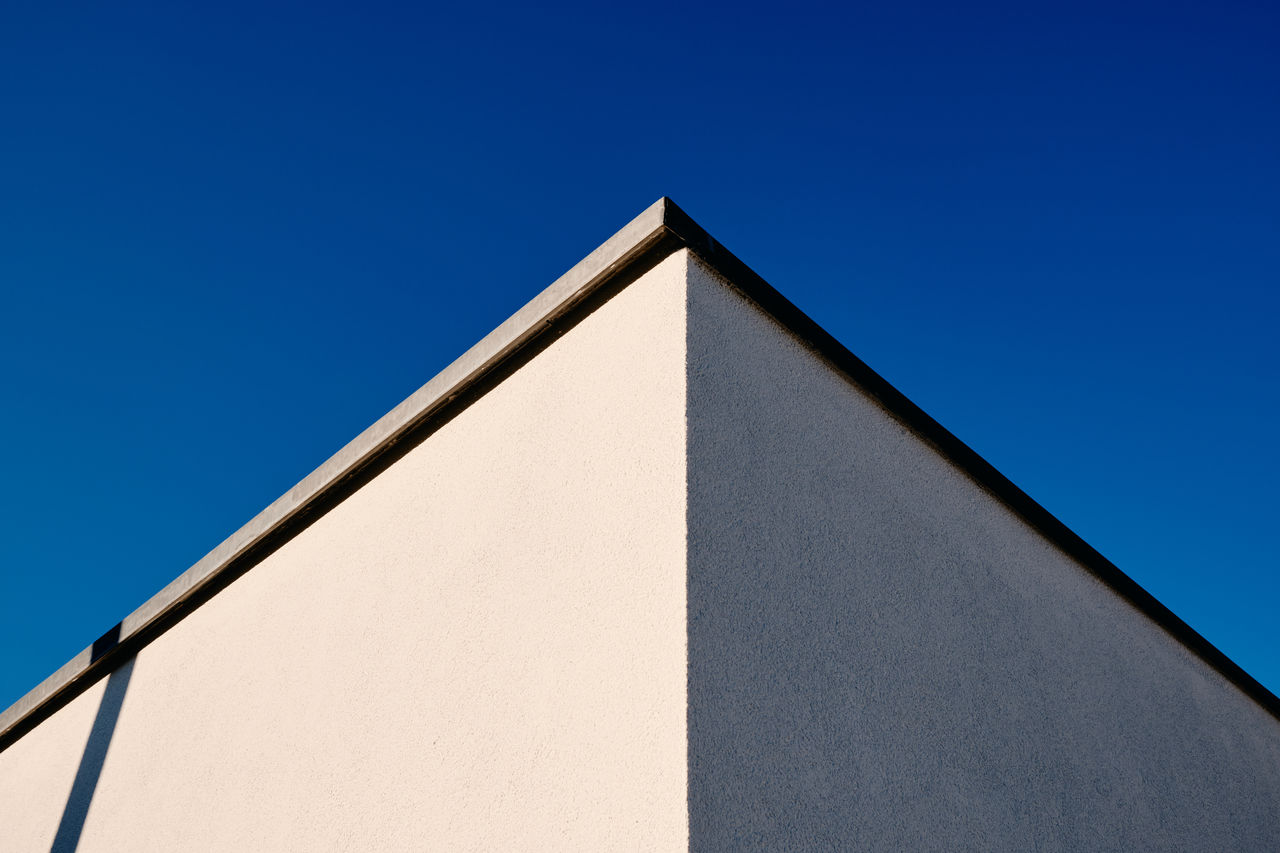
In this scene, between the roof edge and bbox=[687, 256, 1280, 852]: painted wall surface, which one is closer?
bbox=[687, 256, 1280, 852]: painted wall surface

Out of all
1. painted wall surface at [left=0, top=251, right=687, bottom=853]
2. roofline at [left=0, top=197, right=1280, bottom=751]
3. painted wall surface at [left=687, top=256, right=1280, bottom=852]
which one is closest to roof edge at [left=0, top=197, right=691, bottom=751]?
roofline at [left=0, top=197, right=1280, bottom=751]

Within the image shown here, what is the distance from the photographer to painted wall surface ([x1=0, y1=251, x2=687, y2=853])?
2.38 m

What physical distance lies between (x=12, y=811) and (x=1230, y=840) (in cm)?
736

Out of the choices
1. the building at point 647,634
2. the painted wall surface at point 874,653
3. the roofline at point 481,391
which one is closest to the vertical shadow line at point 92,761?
the building at point 647,634

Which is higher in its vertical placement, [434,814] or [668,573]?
[668,573]

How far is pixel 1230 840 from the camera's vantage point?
4926 mm

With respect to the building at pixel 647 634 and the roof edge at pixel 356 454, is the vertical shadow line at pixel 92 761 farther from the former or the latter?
the roof edge at pixel 356 454

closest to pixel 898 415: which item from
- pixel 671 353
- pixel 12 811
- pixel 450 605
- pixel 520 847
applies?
pixel 671 353

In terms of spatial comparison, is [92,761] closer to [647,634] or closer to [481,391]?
[481,391]

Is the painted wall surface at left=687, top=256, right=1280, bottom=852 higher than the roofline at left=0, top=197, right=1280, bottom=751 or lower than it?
lower

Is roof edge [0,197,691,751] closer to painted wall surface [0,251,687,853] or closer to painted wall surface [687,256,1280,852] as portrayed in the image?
painted wall surface [0,251,687,853]

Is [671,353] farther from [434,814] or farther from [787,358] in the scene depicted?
[434,814]

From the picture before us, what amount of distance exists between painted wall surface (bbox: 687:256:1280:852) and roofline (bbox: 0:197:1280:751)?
0.32 feet

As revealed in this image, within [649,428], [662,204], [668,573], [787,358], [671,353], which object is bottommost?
[668,573]
